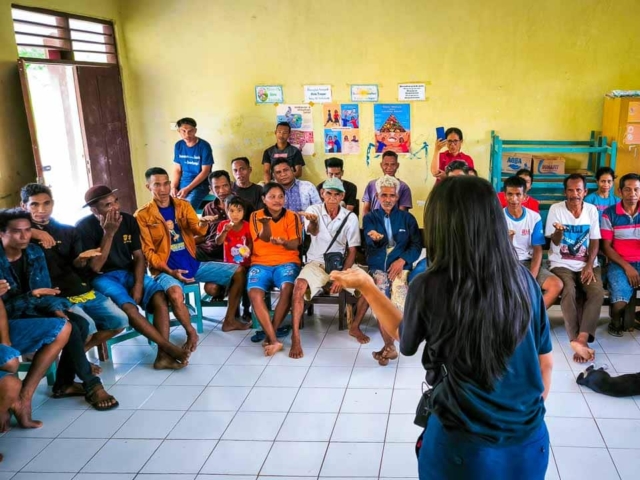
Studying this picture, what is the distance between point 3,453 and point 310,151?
458cm

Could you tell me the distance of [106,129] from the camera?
20.9ft

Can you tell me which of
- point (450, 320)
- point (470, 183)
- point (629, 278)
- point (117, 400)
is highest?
point (470, 183)

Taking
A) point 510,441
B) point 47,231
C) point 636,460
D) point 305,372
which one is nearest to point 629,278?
point 636,460

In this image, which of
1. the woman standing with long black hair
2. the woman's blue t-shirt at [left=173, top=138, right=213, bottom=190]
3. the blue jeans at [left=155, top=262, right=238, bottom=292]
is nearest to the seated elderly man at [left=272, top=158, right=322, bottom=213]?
the blue jeans at [left=155, top=262, right=238, bottom=292]

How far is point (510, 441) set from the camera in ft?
4.65

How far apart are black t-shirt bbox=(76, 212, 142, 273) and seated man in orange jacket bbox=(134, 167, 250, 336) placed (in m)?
0.18

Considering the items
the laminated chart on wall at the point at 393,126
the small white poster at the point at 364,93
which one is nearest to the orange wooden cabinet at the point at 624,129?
the laminated chart on wall at the point at 393,126

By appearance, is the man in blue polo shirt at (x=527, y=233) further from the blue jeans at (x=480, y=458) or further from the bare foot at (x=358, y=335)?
the blue jeans at (x=480, y=458)

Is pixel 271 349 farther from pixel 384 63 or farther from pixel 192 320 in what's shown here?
pixel 384 63

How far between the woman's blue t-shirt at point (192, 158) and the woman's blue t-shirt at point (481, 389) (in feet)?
17.1

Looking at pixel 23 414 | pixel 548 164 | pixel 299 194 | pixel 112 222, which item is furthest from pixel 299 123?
pixel 23 414

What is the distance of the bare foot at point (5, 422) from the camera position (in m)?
3.13

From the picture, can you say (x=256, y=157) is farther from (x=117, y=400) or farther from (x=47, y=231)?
(x=117, y=400)

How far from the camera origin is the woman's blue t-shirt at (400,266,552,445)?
1391 mm
